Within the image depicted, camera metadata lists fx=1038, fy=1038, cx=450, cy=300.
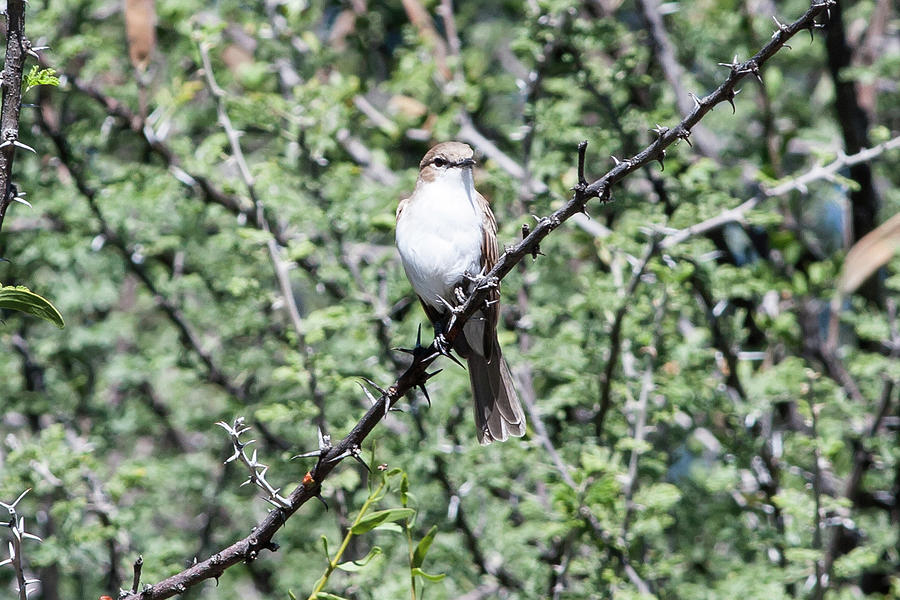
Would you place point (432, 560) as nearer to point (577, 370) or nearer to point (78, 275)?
point (577, 370)

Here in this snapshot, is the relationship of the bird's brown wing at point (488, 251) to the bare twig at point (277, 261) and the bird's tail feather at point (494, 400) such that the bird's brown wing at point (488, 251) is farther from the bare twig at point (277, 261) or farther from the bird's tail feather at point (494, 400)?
the bare twig at point (277, 261)

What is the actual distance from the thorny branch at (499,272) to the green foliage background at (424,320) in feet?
5.29

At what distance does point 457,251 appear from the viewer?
4117 millimetres

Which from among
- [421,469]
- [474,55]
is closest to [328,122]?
[474,55]

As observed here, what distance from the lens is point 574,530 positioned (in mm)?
4086

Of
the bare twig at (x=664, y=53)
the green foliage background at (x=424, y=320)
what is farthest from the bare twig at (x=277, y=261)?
the bare twig at (x=664, y=53)

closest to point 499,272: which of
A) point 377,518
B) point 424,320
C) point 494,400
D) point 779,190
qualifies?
point 377,518

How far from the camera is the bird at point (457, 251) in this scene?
12.8 feet

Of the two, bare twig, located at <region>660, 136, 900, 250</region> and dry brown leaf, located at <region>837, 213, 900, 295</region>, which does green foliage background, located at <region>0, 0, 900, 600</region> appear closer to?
bare twig, located at <region>660, 136, 900, 250</region>

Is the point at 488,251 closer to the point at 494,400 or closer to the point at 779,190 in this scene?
→ the point at 494,400

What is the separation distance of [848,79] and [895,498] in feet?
7.25

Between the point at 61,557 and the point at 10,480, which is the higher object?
the point at 10,480

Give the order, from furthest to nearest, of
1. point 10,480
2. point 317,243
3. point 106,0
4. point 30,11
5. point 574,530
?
point 106,0 < point 317,243 < point 30,11 < point 10,480 < point 574,530

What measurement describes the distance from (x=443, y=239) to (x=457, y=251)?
0.08 m
